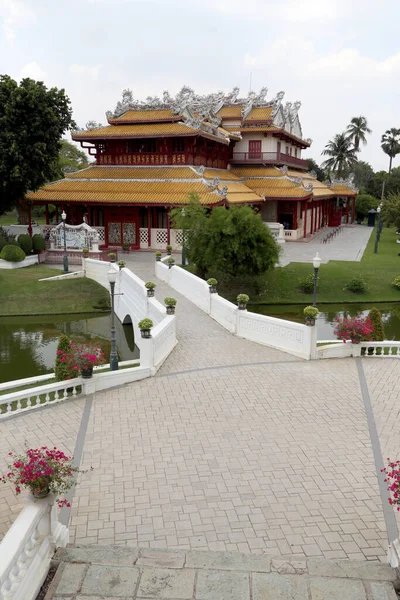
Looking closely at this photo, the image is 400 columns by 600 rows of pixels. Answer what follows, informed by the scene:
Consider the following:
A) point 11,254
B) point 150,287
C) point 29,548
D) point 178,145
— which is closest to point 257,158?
point 178,145

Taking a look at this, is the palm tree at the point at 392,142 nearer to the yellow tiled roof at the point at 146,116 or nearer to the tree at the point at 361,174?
the tree at the point at 361,174

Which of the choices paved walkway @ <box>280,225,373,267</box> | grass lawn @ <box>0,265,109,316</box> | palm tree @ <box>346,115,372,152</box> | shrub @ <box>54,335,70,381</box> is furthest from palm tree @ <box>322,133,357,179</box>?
shrub @ <box>54,335,70,381</box>

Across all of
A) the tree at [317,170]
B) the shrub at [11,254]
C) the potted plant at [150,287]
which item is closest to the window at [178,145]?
the shrub at [11,254]

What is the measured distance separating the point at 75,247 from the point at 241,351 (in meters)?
21.0

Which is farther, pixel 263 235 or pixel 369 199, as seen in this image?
pixel 369 199

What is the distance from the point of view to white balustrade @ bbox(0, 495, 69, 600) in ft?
18.5

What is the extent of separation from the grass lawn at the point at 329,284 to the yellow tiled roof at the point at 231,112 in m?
17.5

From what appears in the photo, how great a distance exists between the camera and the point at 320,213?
5722 cm

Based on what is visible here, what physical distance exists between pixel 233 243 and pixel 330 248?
19.2 metres

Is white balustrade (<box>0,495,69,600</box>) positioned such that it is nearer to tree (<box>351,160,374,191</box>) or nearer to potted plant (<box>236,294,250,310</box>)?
potted plant (<box>236,294,250,310</box>)

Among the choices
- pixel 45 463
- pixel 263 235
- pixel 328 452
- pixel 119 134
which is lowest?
pixel 328 452

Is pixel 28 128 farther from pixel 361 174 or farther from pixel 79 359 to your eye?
pixel 361 174

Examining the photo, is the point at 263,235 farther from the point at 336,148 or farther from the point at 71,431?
the point at 336,148

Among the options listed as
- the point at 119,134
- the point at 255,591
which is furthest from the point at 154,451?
the point at 119,134
